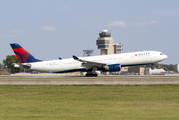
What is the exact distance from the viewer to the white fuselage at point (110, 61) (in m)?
48.6

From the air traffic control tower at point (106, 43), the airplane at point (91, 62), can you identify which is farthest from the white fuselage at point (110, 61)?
the air traffic control tower at point (106, 43)

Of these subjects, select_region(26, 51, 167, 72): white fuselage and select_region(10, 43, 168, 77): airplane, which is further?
select_region(26, 51, 167, 72): white fuselage

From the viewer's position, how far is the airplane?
4844cm

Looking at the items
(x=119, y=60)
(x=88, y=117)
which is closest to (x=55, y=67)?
(x=119, y=60)

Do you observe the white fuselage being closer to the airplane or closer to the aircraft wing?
the airplane

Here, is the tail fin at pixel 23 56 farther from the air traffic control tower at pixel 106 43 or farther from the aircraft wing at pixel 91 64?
the air traffic control tower at pixel 106 43

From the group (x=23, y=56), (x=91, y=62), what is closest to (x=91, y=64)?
(x=91, y=62)

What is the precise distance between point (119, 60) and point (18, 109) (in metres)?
35.3

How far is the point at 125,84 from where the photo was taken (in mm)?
30297

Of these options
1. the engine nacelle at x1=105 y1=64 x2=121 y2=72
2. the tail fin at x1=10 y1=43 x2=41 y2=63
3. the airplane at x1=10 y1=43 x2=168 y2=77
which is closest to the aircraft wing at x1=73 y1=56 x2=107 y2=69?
the airplane at x1=10 y1=43 x2=168 y2=77

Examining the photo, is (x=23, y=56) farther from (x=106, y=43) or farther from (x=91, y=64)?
(x=106, y=43)

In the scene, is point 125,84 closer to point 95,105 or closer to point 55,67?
point 95,105

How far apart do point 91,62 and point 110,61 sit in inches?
156

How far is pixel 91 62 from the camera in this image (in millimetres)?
47844
